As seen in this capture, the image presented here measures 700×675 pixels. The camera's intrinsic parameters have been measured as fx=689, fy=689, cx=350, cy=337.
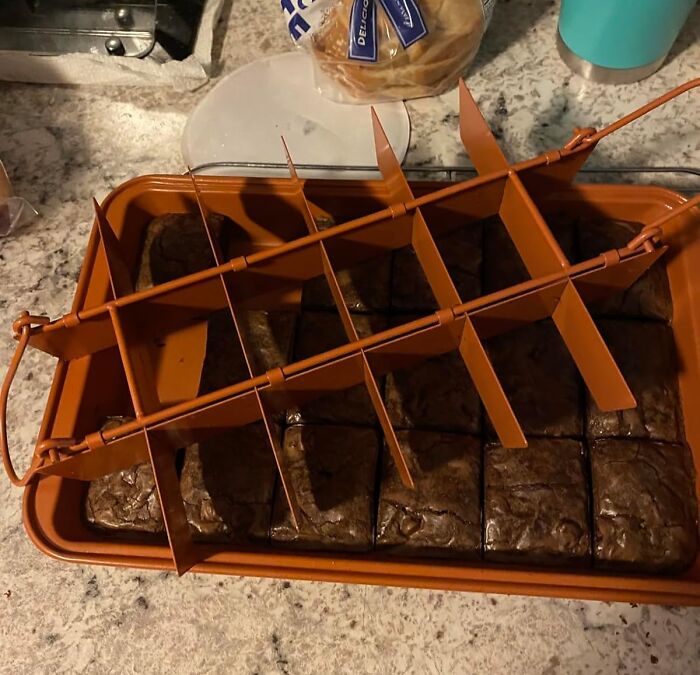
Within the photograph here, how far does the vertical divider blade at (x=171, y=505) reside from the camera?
562 mm

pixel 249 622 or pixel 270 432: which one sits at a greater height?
pixel 270 432

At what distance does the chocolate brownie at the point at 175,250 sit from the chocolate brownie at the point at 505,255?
0.99 feet

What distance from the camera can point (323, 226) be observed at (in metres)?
0.78

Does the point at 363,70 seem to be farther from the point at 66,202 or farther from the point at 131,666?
the point at 131,666

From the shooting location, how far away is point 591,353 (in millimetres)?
603

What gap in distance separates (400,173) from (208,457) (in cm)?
34

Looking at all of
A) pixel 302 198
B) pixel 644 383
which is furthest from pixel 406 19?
pixel 644 383

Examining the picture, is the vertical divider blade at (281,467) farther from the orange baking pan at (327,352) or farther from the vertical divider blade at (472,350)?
the vertical divider blade at (472,350)

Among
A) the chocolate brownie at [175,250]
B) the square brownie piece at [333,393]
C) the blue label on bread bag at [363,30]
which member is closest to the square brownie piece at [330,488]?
the square brownie piece at [333,393]

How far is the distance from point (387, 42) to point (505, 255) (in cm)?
31

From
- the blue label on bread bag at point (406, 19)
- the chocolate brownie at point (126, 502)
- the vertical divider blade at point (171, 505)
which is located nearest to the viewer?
the vertical divider blade at point (171, 505)

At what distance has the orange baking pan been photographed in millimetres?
593

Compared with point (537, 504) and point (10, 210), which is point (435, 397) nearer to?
point (537, 504)

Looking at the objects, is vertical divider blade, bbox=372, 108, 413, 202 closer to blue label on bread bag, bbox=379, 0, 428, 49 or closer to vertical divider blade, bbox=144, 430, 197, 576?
blue label on bread bag, bbox=379, 0, 428, 49
